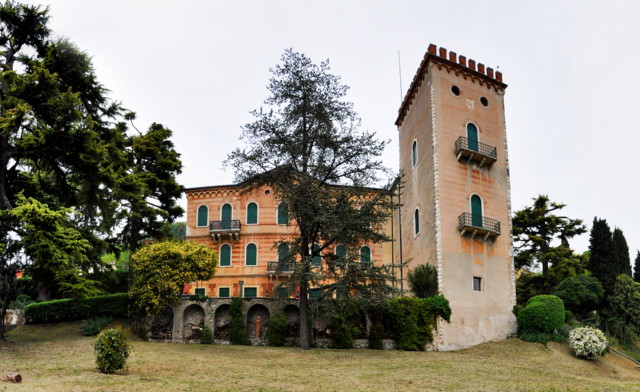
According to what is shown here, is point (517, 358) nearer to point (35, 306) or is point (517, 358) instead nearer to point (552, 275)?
point (552, 275)

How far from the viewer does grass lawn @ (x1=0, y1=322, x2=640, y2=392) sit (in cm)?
1402

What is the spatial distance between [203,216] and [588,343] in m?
25.0

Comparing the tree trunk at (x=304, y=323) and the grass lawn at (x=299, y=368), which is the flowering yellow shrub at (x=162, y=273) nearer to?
the grass lawn at (x=299, y=368)

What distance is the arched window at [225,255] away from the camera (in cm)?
3519

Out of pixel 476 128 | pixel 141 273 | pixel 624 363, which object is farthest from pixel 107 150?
pixel 624 363

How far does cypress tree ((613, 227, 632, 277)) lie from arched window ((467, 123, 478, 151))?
13003 millimetres

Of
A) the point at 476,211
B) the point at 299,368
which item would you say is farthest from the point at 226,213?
the point at 299,368

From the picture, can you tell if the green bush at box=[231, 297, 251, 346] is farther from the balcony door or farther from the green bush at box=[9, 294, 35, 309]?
the green bush at box=[9, 294, 35, 309]

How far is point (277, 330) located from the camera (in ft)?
79.1

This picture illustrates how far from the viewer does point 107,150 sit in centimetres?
2292

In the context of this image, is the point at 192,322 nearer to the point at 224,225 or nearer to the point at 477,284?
the point at 224,225

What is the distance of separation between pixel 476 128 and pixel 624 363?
13961mm

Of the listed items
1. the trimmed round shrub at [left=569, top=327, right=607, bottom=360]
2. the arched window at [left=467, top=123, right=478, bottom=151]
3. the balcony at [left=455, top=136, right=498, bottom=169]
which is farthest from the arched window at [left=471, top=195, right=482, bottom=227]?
the trimmed round shrub at [left=569, top=327, right=607, bottom=360]

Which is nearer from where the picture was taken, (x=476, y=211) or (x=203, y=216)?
(x=476, y=211)
